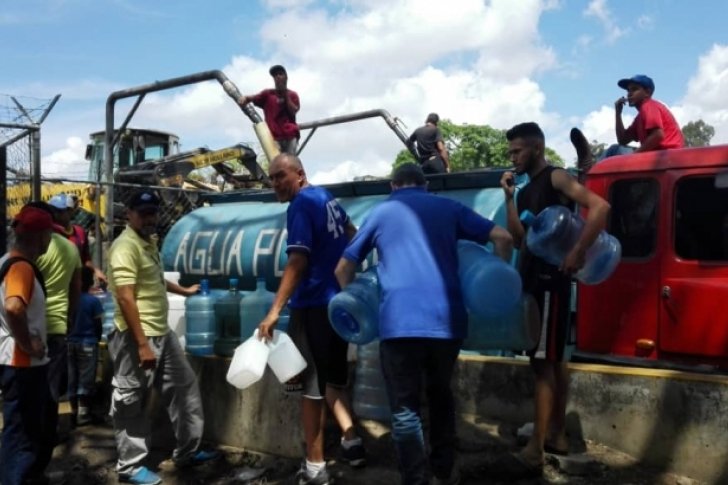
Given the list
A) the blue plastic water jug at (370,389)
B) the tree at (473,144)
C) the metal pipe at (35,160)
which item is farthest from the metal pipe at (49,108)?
the tree at (473,144)

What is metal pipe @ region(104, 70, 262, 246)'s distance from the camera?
8.24m

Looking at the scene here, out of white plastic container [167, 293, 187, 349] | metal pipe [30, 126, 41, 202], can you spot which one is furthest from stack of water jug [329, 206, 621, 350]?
metal pipe [30, 126, 41, 202]

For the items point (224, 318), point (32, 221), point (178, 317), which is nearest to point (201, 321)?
point (224, 318)

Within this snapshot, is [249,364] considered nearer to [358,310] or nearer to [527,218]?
[358,310]

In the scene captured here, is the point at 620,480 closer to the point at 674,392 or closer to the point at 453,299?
the point at 674,392

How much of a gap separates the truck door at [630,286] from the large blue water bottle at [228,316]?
2926 millimetres

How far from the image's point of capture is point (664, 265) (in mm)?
5109

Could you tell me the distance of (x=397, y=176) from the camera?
410 cm

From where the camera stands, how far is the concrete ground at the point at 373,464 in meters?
4.26

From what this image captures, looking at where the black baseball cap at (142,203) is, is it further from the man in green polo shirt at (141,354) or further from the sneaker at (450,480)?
the sneaker at (450,480)

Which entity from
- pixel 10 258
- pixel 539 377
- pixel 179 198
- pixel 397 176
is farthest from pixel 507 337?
pixel 179 198

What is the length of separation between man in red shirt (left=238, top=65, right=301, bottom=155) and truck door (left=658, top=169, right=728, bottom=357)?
4.84 meters

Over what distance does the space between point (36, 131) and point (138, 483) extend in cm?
430

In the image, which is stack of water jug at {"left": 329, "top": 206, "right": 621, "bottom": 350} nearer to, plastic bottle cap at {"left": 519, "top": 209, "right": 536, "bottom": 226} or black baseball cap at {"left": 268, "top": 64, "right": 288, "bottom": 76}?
plastic bottle cap at {"left": 519, "top": 209, "right": 536, "bottom": 226}
